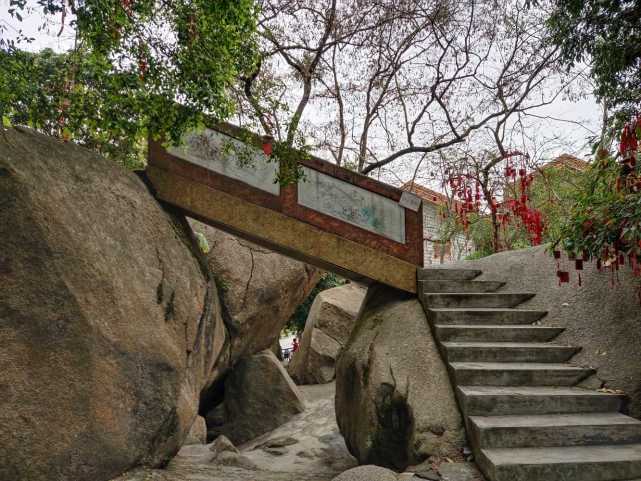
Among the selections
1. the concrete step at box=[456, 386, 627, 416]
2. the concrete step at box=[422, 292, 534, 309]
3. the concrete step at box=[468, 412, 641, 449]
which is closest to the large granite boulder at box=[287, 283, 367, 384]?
the concrete step at box=[422, 292, 534, 309]

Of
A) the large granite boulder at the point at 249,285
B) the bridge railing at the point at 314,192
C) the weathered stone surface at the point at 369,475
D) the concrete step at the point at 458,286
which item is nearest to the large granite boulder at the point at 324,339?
the large granite boulder at the point at 249,285

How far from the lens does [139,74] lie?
12.8 ft

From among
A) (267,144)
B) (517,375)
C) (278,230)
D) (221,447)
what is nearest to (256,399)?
(221,447)

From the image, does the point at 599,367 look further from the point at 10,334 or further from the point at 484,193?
Answer: the point at 484,193

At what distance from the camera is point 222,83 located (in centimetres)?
421

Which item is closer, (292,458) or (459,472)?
(459,472)

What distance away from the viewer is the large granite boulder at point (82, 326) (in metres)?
3.28

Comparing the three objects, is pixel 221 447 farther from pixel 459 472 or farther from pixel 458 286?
pixel 458 286

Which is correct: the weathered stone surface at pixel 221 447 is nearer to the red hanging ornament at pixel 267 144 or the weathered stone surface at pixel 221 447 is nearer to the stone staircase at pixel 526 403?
the stone staircase at pixel 526 403

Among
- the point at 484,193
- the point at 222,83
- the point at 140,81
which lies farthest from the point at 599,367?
the point at 484,193

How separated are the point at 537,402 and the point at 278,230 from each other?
3660mm

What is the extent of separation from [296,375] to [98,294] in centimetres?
926

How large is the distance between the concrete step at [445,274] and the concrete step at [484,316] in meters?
0.81

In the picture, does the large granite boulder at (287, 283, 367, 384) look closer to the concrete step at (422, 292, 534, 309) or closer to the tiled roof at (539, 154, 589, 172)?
the concrete step at (422, 292, 534, 309)
